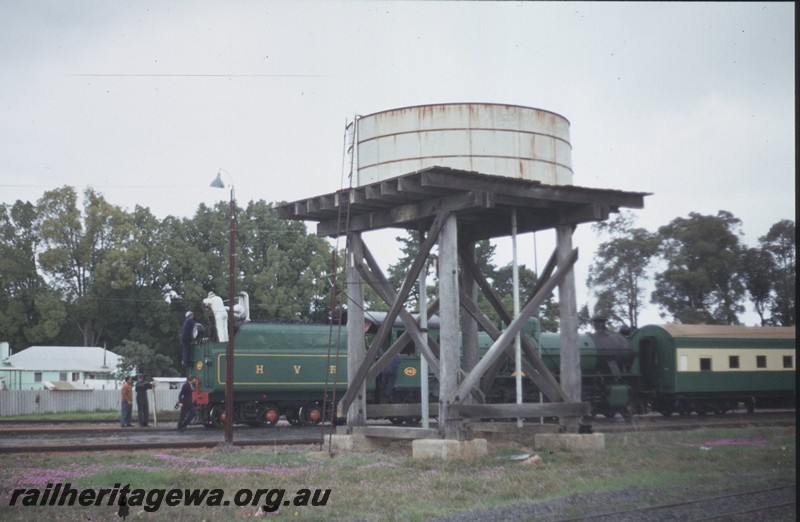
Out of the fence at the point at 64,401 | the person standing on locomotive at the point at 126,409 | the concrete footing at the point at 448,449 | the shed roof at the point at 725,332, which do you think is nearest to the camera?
the concrete footing at the point at 448,449

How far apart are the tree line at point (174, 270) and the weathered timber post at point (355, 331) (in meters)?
31.5

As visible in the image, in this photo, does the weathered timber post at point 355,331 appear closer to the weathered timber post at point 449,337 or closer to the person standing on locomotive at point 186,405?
the weathered timber post at point 449,337

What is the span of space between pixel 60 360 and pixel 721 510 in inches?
2302

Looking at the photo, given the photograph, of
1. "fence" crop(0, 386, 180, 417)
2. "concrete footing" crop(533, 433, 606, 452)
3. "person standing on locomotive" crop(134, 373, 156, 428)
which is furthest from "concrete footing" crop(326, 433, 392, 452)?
"fence" crop(0, 386, 180, 417)

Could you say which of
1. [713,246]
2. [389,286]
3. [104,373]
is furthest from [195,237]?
[389,286]

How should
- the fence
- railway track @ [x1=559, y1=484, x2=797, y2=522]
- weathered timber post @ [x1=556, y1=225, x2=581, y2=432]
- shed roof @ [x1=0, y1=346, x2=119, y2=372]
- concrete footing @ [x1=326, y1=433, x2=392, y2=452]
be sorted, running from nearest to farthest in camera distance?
railway track @ [x1=559, y1=484, x2=797, y2=522] → weathered timber post @ [x1=556, y1=225, x2=581, y2=432] → concrete footing @ [x1=326, y1=433, x2=392, y2=452] → the fence → shed roof @ [x1=0, y1=346, x2=119, y2=372]

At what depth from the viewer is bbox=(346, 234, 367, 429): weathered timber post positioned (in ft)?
64.6

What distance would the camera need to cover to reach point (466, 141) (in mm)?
17719

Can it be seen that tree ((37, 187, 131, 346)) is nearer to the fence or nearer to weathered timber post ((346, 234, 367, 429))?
the fence

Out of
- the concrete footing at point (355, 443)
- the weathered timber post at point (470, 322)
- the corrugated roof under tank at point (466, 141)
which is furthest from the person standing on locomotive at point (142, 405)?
the corrugated roof under tank at point (466, 141)

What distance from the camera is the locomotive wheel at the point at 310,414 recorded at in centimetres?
2938

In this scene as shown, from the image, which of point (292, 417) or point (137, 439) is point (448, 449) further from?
point (292, 417)

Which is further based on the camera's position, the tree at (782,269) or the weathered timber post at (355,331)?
the tree at (782,269)

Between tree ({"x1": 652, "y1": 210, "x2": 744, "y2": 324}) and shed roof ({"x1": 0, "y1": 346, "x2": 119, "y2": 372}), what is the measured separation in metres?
40.1
